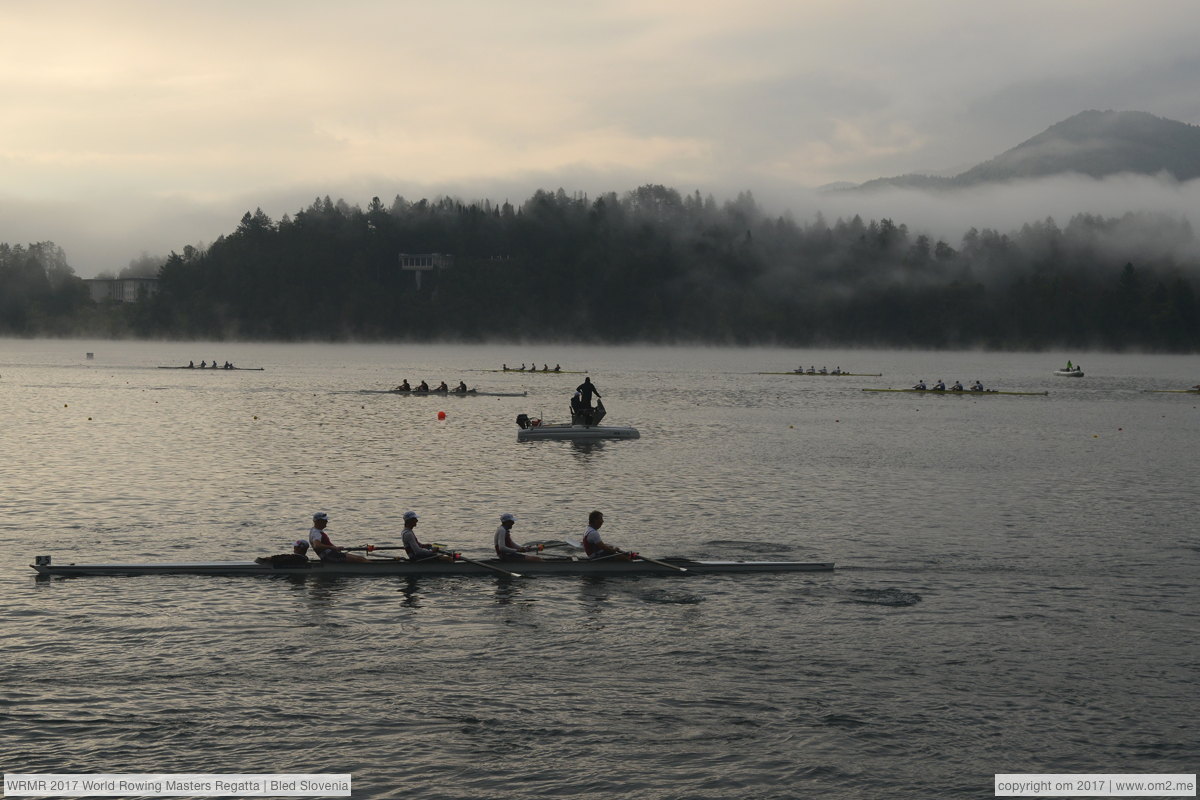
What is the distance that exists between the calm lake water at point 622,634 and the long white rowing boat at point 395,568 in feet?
1.11

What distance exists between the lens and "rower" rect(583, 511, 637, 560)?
100 ft

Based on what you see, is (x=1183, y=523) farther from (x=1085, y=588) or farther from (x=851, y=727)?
(x=851, y=727)

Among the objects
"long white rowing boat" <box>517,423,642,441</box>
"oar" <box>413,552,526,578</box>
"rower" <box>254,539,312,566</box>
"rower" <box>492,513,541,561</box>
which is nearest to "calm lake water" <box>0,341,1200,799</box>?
"oar" <box>413,552,526,578</box>

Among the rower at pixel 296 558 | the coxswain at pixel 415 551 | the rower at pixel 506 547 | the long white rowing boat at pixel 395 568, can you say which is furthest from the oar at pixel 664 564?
the rower at pixel 296 558

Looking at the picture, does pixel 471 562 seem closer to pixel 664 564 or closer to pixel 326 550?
pixel 326 550

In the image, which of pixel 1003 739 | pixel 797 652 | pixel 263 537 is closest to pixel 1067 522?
pixel 797 652

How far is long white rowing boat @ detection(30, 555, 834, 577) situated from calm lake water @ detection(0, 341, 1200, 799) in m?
0.34

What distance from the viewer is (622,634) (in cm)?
2564

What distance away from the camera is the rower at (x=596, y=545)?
3058 cm

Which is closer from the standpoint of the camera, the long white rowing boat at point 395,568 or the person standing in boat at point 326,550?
the long white rowing boat at point 395,568

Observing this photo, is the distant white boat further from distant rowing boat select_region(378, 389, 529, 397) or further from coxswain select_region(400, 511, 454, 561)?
coxswain select_region(400, 511, 454, 561)

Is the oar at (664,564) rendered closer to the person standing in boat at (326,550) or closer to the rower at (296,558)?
the person standing in boat at (326,550)

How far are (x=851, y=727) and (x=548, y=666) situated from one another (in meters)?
6.23

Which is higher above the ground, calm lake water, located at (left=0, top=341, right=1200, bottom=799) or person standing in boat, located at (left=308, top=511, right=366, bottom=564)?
person standing in boat, located at (left=308, top=511, right=366, bottom=564)
